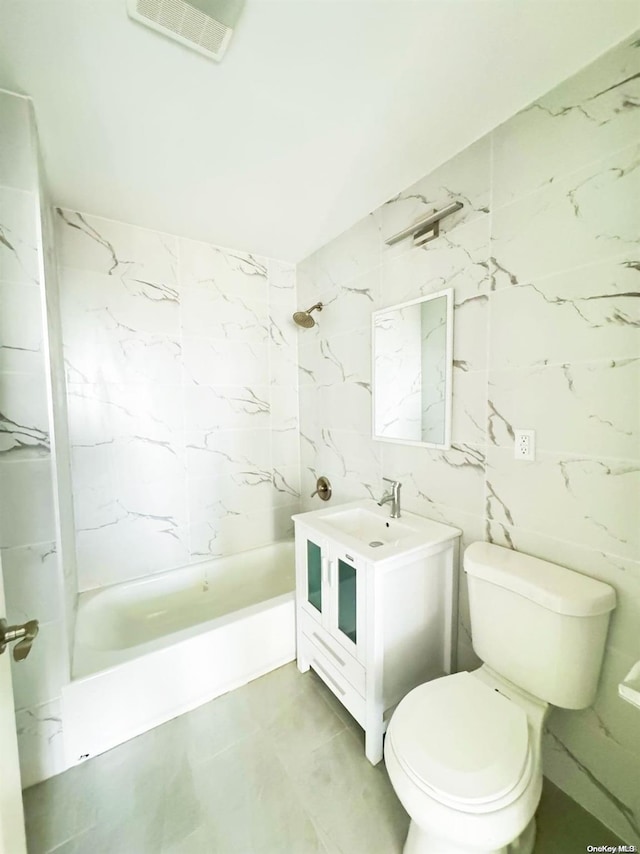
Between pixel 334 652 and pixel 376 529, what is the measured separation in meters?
0.55

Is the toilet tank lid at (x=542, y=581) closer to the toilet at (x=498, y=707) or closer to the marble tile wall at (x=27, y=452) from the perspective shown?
the toilet at (x=498, y=707)

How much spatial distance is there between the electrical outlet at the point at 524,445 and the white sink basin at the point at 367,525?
56 cm

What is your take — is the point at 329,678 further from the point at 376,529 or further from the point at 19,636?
the point at 19,636

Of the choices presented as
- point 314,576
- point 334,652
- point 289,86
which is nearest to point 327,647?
point 334,652

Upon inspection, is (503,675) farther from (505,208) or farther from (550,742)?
(505,208)

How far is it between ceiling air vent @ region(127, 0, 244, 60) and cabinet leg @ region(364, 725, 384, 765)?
89.0 inches

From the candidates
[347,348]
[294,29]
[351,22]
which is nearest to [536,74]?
[351,22]

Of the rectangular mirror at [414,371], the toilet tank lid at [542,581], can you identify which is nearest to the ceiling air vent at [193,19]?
the rectangular mirror at [414,371]

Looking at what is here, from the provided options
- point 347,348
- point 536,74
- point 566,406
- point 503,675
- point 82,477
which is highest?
point 536,74

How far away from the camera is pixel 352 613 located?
1304 mm

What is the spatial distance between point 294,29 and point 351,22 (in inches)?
6.0

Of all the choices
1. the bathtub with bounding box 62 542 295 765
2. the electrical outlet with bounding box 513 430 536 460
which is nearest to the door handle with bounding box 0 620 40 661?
the bathtub with bounding box 62 542 295 765

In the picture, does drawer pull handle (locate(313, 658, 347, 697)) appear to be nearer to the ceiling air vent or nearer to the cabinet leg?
the cabinet leg

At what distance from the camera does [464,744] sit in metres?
0.85
